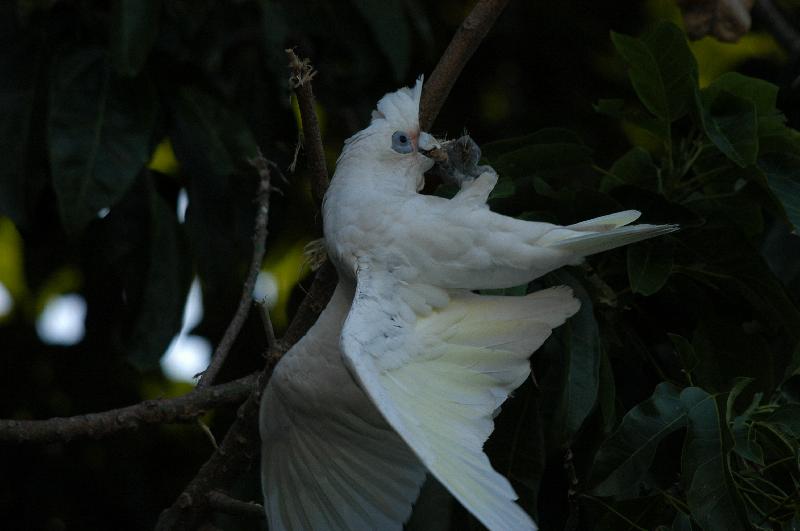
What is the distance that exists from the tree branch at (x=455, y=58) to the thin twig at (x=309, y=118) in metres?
0.18

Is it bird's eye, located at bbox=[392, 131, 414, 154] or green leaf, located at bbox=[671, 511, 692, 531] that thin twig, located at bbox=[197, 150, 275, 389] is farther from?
green leaf, located at bbox=[671, 511, 692, 531]

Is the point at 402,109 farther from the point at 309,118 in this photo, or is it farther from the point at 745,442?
the point at 745,442

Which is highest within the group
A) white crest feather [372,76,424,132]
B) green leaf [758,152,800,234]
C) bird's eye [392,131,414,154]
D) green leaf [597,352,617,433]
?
white crest feather [372,76,424,132]

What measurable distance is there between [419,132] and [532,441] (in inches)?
20.9

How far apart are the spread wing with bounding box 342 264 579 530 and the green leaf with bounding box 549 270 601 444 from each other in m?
0.09

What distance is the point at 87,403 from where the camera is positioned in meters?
2.57

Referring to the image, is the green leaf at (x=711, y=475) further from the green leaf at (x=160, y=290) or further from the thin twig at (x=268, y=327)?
the green leaf at (x=160, y=290)

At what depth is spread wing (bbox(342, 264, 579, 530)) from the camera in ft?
3.93

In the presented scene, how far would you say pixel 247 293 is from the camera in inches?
73.7

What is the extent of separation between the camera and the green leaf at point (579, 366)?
58.2 inches

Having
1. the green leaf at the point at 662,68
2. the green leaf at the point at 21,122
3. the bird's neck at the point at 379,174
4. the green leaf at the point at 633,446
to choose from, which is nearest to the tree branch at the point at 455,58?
the bird's neck at the point at 379,174

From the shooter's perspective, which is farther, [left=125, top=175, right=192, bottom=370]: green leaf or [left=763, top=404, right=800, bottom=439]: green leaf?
[left=125, top=175, right=192, bottom=370]: green leaf

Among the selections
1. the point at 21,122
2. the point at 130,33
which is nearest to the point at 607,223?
the point at 130,33

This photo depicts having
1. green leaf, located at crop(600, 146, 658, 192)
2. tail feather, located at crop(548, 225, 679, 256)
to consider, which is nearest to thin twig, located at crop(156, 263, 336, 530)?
tail feather, located at crop(548, 225, 679, 256)
